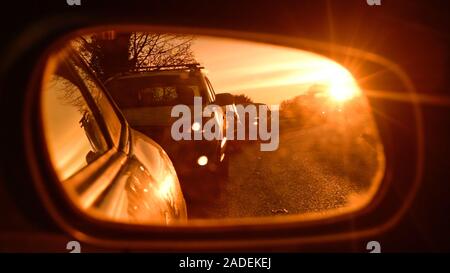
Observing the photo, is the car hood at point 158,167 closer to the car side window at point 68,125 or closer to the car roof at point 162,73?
the car side window at point 68,125

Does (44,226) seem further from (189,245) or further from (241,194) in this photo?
(241,194)

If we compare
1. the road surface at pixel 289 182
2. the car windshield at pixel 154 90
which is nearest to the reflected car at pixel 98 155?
the road surface at pixel 289 182

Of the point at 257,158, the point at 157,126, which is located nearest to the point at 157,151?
the point at 157,126

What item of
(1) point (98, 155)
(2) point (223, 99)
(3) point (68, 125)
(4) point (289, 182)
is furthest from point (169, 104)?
(3) point (68, 125)

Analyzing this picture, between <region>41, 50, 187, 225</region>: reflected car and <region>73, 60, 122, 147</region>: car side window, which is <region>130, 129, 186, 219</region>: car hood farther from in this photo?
<region>73, 60, 122, 147</region>: car side window

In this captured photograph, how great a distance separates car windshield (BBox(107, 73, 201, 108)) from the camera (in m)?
6.60

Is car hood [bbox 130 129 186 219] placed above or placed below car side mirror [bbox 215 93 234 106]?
below

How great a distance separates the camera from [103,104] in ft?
10.3

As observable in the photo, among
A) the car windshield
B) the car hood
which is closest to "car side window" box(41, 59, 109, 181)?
the car hood

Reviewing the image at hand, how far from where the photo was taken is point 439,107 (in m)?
2.03

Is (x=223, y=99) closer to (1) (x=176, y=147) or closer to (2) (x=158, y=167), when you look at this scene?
(1) (x=176, y=147)

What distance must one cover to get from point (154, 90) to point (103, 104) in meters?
3.62

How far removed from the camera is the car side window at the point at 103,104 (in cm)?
283

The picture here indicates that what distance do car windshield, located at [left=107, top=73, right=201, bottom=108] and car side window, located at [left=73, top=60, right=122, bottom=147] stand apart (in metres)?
3.26
